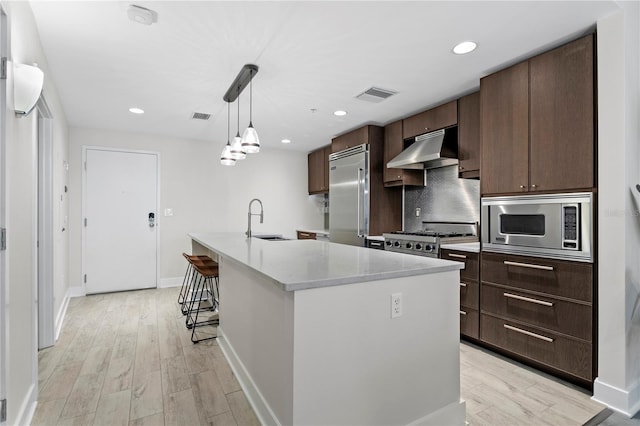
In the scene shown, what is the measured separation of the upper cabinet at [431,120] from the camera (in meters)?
3.30

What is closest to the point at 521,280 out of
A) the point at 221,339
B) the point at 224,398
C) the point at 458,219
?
the point at 458,219

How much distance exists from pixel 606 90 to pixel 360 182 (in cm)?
264

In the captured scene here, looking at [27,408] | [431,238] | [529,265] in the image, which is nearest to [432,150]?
[431,238]

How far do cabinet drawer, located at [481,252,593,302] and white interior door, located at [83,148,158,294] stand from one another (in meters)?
4.53

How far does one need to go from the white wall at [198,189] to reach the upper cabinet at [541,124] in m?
3.87

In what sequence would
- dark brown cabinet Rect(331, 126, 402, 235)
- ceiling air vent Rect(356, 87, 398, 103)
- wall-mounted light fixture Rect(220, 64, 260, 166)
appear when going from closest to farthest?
wall-mounted light fixture Rect(220, 64, 260, 166) < ceiling air vent Rect(356, 87, 398, 103) < dark brown cabinet Rect(331, 126, 402, 235)

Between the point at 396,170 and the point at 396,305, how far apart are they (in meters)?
2.70

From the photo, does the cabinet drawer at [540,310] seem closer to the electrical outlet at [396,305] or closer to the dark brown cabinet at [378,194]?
the electrical outlet at [396,305]

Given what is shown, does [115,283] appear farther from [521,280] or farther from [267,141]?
[521,280]

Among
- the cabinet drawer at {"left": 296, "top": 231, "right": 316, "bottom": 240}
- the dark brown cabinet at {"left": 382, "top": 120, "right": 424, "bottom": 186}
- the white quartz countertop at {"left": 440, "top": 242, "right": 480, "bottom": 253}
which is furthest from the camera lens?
the cabinet drawer at {"left": 296, "top": 231, "right": 316, "bottom": 240}

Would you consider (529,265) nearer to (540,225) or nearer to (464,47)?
(540,225)

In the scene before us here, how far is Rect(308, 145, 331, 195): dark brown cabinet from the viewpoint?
562 cm

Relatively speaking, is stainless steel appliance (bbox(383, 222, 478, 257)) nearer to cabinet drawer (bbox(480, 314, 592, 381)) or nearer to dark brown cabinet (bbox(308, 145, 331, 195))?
cabinet drawer (bbox(480, 314, 592, 381))

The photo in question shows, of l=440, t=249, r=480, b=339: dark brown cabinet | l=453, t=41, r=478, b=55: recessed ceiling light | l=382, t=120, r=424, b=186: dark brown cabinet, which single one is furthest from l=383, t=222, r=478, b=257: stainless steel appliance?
l=453, t=41, r=478, b=55: recessed ceiling light
